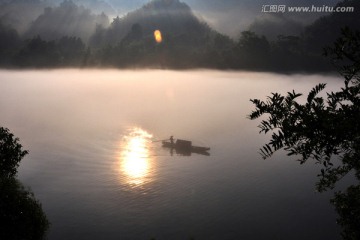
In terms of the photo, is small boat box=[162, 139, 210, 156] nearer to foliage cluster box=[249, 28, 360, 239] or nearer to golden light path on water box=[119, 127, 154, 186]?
golden light path on water box=[119, 127, 154, 186]

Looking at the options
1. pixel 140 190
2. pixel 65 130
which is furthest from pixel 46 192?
pixel 65 130

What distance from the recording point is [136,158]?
91438 mm

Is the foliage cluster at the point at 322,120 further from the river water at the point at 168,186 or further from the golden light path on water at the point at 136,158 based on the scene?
the golden light path on water at the point at 136,158

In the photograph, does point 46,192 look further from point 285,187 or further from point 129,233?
point 285,187

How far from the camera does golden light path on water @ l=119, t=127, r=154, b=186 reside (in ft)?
244

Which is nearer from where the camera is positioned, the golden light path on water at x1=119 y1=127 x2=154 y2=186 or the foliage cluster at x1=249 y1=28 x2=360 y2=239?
the foliage cluster at x1=249 y1=28 x2=360 y2=239

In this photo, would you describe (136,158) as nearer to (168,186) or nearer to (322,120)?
(168,186)

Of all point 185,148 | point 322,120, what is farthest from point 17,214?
point 185,148

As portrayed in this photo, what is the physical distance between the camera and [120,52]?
181 meters

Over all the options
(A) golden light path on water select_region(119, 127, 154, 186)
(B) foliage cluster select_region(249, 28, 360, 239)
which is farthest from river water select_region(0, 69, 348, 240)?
(B) foliage cluster select_region(249, 28, 360, 239)

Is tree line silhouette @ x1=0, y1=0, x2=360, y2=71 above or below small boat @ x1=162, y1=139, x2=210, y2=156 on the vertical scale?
above

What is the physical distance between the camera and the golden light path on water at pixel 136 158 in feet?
244

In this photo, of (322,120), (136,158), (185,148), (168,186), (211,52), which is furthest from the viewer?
(211,52)

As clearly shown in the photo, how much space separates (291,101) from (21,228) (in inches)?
899
